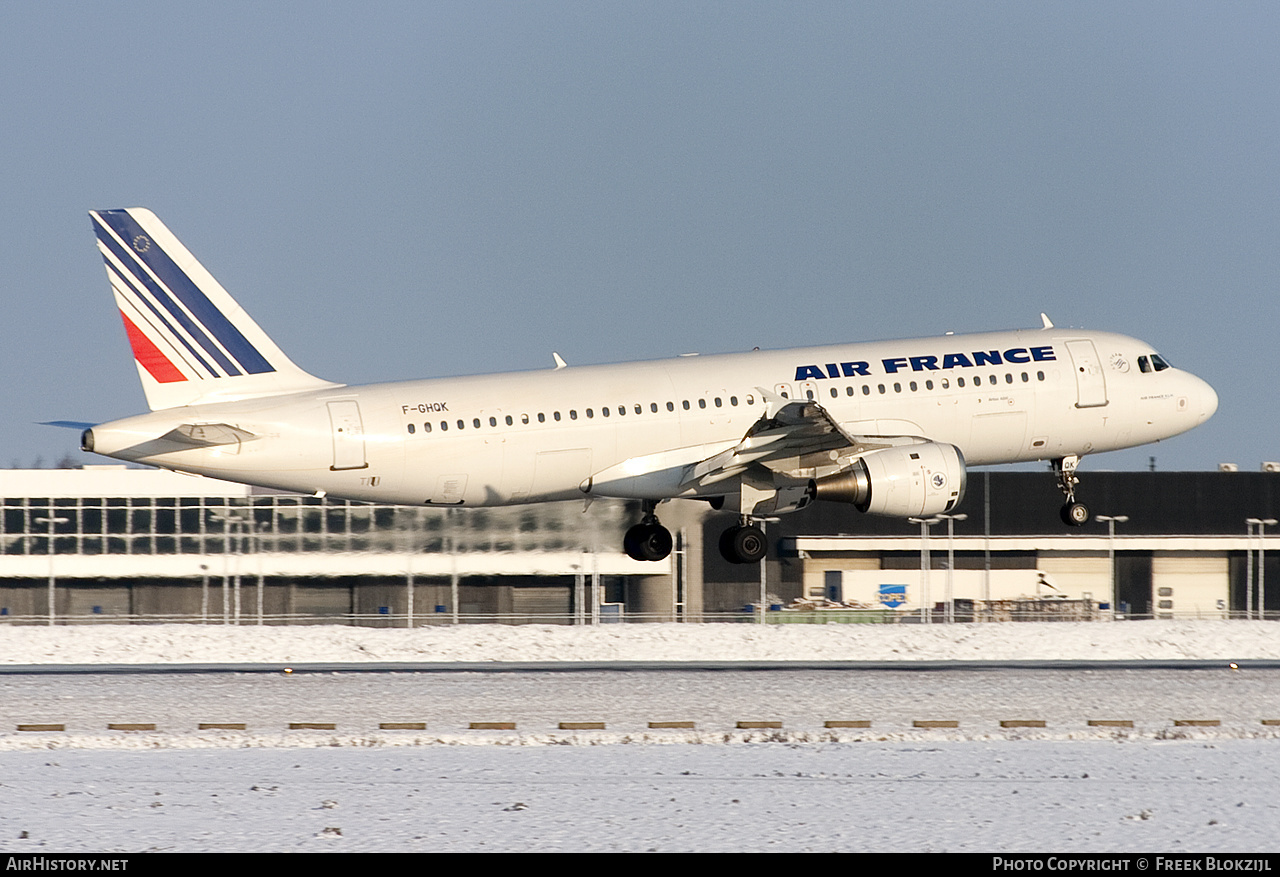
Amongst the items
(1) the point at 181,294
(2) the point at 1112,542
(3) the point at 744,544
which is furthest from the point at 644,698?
(2) the point at 1112,542

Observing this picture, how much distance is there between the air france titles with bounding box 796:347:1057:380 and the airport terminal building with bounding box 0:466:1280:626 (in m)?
7.74

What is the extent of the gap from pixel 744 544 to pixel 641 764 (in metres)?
14.1

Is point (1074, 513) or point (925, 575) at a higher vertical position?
point (1074, 513)

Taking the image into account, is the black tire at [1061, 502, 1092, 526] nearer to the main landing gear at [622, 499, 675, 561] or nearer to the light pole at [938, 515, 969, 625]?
the main landing gear at [622, 499, 675, 561]

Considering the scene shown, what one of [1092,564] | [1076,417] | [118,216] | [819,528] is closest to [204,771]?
[118,216]

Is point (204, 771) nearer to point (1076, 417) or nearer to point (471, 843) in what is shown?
point (471, 843)

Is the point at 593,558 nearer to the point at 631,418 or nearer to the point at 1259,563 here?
the point at 631,418

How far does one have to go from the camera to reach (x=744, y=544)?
41.0 metres

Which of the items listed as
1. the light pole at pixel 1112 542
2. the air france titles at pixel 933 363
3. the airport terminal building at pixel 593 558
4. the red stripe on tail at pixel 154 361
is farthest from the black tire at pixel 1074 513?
the light pole at pixel 1112 542

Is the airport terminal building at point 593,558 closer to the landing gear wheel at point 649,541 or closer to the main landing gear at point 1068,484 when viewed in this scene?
the landing gear wheel at point 649,541

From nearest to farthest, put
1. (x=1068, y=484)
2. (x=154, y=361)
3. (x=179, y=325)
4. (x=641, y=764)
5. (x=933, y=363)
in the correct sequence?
(x=641, y=764)
(x=154, y=361)
(x=179, y=325)
(x=933, y=363)
(x=1068, y=484)

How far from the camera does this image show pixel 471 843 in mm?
20859

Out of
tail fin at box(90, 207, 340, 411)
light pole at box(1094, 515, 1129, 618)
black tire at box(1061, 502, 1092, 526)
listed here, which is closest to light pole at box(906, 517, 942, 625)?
light pole at box(1094, 515, 1129, 618)
